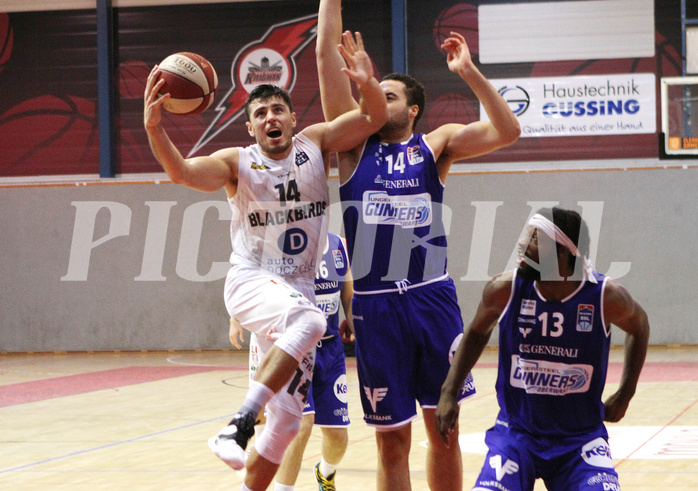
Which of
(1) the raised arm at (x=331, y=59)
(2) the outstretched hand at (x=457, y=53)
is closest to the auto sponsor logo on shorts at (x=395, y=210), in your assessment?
(1) the raised arm at (x=331, y=59)

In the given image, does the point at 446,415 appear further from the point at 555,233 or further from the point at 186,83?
the point at 186,83

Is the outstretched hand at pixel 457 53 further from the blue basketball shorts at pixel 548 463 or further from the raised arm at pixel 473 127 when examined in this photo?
the blue basketball shorts at pixel 548 463

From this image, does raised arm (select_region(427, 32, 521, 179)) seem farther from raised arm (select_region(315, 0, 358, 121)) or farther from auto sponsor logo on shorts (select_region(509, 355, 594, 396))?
auto sponsor logo on shorts (select_region(509, 355, 594, 396))

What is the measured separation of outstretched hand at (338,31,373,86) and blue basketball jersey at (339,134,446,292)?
0.49 metres

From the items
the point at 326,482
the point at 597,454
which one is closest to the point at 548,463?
the point at 597,454

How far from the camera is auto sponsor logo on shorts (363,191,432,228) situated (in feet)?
15.5

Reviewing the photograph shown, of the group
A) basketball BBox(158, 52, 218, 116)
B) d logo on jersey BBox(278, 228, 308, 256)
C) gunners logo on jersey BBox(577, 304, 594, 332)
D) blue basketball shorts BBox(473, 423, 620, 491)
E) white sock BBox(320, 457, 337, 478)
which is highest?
basketball BBox(158, 52, 218, 116)

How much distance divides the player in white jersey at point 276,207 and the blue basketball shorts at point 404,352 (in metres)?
0.36

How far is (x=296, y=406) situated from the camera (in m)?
4.60

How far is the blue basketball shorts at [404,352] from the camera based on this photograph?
462 centimetres

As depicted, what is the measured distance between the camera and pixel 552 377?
380 cm

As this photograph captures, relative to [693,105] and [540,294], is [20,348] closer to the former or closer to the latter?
[693,105]

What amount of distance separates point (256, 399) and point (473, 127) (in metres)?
→ 1.91

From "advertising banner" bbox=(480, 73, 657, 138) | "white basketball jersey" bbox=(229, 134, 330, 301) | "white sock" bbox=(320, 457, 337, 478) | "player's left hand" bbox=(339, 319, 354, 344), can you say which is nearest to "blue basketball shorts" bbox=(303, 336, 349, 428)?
"player's left hand" bbox=(339, 319, 354, 344)
